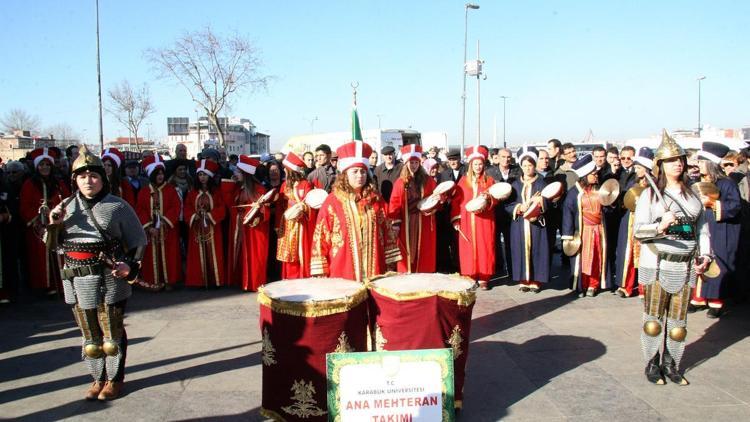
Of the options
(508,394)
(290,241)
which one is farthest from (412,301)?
(290,241)

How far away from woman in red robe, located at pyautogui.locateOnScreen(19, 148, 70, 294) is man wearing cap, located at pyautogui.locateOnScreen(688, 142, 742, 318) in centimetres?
835

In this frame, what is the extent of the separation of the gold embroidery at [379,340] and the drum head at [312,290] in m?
0.34

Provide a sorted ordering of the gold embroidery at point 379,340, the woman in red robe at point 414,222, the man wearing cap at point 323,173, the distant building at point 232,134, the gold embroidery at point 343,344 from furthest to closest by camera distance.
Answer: the distant building at point 232,134 → the man wearing cap at point 323,173 → the woman in red robe at point 414,222 → the gold embroidery at point 379,340 → the gold embroidery at point 343,344

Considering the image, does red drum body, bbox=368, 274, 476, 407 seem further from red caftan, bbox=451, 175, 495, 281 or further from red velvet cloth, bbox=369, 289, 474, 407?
red caftan, bbox=451, 175, 495, 281

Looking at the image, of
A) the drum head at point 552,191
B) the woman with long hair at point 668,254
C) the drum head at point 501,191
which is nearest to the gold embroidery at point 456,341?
the woman with long hair at point 668,254

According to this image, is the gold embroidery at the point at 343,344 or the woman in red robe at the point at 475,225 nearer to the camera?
the gold embroidery at the point at 343,344

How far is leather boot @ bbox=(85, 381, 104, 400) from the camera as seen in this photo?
4.74 metres

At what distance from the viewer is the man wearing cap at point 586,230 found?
26.3 feet

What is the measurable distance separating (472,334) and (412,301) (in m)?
2.60

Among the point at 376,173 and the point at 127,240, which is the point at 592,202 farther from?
the point at 127,240

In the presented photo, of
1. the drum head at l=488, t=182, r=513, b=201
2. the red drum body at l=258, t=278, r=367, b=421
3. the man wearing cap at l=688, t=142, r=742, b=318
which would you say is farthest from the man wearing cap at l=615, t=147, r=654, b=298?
the red drum body at l=258, t=278, r=367, b=421

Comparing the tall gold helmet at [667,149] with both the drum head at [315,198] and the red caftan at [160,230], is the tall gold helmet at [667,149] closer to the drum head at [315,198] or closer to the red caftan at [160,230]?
the drum head at [315,198]

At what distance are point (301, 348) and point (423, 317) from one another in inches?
34.0

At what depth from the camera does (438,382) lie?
11.5 ft
